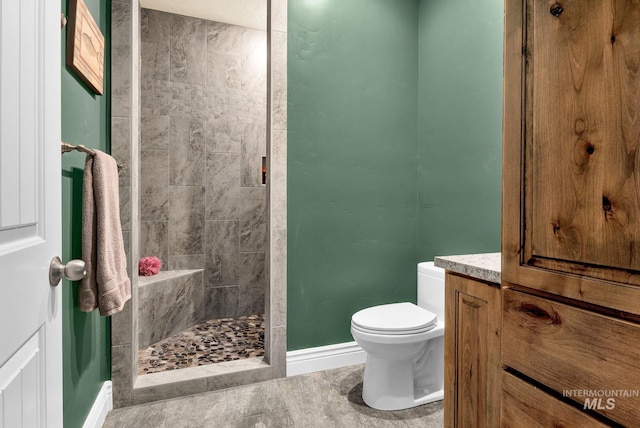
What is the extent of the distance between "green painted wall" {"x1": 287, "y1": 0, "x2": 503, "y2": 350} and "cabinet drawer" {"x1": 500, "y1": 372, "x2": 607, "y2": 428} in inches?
44.5

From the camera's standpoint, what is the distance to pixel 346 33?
7.73 feet

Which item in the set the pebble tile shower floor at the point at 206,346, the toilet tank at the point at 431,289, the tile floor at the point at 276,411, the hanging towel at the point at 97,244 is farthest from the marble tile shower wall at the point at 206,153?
the hanging towel at the point at 97,244

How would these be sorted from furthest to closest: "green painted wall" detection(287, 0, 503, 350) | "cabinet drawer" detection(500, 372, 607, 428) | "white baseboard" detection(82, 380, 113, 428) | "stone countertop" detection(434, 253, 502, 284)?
"green painted wall" detection(287, 0, 503, 350) < "white baseboard" detection(82, 380, 113, 428) < "stone countertop" detection(434, 253, 502, 284) < "cabinet drawer" detection(500, 372, 607, 428)

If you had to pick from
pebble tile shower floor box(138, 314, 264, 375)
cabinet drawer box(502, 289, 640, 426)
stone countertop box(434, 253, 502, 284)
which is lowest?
pebble tile shower floor box(138, 314, 264, 375)

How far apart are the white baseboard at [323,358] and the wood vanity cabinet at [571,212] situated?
142 cm

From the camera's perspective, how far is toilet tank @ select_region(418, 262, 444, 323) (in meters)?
2.07

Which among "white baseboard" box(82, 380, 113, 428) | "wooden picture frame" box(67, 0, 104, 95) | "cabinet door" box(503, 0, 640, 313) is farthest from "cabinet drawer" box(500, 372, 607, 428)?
"wooden picture frame" box(67, 0, 104, 95)

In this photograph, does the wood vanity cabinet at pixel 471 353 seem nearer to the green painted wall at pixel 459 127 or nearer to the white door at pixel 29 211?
the green painted wall at pixel 459 127

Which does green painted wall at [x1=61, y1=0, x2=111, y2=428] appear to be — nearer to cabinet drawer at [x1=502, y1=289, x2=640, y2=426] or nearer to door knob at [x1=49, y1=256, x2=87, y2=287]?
door knob at [x1=49, y1=256, x2=87, y2=287]

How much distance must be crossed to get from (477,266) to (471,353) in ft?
1.01

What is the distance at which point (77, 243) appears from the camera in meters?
1.45

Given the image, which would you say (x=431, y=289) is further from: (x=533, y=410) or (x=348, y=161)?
(x=533, y=410)

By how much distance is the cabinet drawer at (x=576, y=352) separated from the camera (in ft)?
2.40

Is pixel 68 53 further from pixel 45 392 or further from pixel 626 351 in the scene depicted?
pixel 626 351
